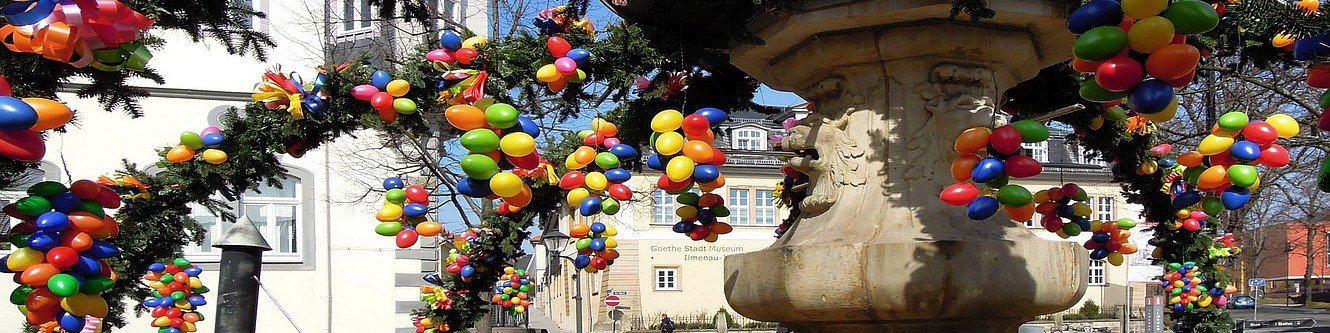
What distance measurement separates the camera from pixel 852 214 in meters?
4.39

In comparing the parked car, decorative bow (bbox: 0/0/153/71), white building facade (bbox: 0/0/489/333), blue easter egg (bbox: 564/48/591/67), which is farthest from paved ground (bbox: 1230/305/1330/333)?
decorative bow (bbox: 0/0/153/71)

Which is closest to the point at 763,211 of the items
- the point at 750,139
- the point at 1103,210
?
the point at 750,139

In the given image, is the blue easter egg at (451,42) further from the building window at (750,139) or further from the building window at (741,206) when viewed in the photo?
the building window at (750,139)

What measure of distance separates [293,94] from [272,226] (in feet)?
30.5

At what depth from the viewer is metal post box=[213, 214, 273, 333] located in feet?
20.7

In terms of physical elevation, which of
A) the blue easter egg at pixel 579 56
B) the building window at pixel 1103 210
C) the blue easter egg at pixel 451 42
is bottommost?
the building window at pixel 1103 210

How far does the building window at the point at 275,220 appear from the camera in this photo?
47.7 ft

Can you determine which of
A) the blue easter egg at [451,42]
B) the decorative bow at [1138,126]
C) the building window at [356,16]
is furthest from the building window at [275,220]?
the decorative bow at [1138,126]

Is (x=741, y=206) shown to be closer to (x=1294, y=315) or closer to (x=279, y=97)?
(x=1294, y=315)

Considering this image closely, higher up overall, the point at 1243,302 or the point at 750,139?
the point at 750,139

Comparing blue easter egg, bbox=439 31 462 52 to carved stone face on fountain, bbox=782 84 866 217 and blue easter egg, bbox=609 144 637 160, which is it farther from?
carved stone face on fountain, bbox=782 84 866 217

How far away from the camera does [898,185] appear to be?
14.4 ft

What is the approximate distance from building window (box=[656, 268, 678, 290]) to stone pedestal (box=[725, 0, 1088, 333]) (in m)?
27.8

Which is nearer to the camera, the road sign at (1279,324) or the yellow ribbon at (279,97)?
the yellow ribbon at (279,97)
